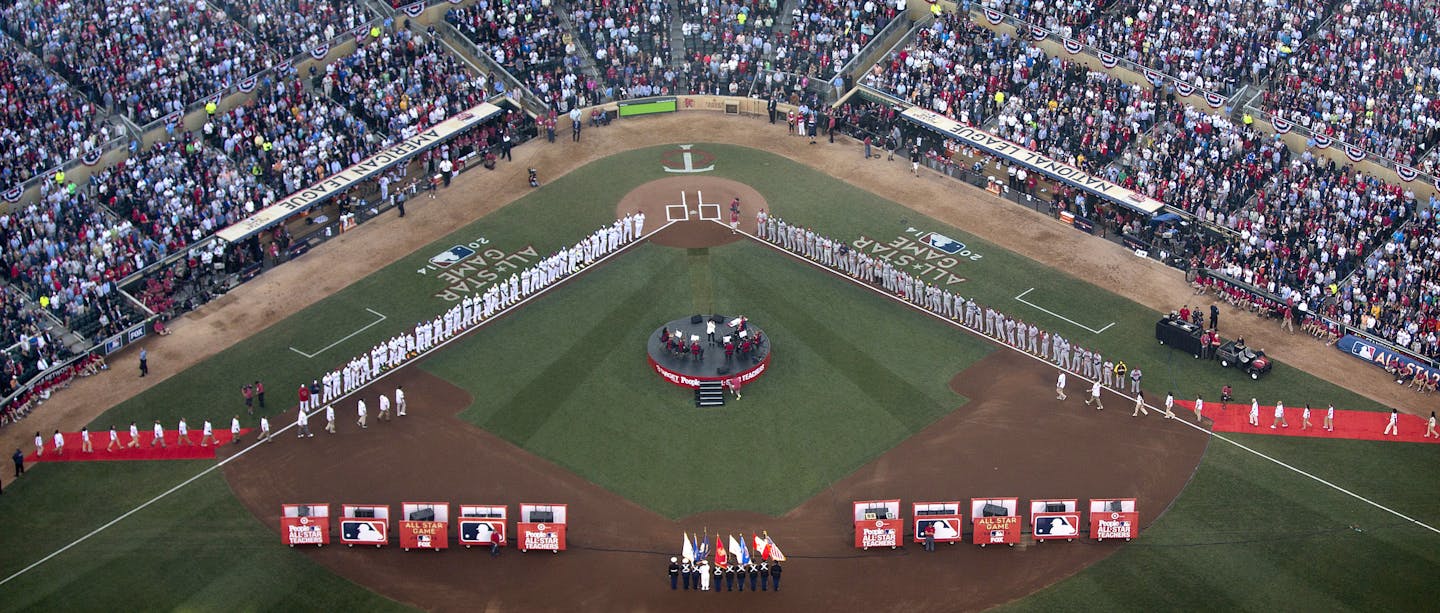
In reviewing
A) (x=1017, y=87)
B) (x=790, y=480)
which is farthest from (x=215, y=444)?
(x=1017, y=87)

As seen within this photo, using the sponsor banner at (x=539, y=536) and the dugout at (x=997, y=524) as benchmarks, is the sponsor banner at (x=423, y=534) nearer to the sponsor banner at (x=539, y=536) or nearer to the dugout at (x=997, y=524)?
the sponsor banner at (x=539, y=536)

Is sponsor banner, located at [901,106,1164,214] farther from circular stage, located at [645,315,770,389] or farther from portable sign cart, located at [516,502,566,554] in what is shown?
portable sign cart, located at [516,502,566,554]

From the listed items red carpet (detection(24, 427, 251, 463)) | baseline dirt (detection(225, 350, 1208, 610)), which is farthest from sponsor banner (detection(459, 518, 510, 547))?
red carpet (detection(24, 427, 251, 463))

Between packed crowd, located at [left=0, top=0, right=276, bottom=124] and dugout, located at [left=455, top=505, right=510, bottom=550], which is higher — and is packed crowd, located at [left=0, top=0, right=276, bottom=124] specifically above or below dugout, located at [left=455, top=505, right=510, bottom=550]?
above

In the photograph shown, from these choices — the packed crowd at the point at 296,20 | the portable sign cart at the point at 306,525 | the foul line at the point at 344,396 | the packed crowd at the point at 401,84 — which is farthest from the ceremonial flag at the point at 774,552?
the packed crowd at the point at 296,20

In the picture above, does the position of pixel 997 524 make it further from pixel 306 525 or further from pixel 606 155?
pixel 606 155

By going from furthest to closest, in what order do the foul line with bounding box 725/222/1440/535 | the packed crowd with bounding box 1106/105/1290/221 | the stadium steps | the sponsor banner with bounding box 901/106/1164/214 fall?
the sponsor banner with bounding box 901/106/1164/214 → the packed crowd with bounding box 1106/105/1290/221 → the stadium steps → the foul line with bounding box 725/222/1440/535
